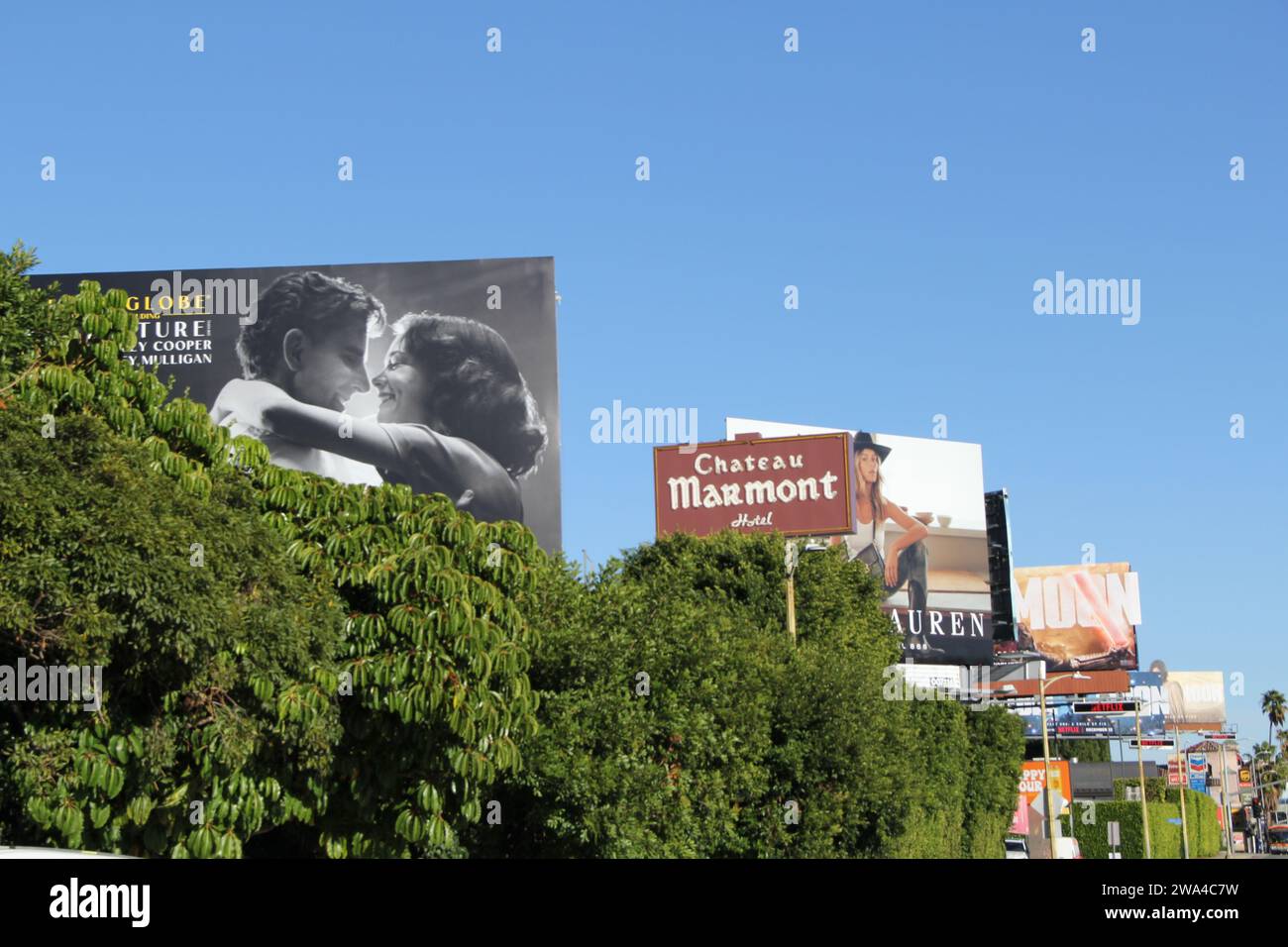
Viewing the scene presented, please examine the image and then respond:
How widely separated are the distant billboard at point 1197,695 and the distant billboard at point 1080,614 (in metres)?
44.4

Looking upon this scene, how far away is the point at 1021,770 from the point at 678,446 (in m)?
21.2

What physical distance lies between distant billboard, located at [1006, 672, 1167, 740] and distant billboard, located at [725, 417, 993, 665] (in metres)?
20.5

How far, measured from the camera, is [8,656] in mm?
15828

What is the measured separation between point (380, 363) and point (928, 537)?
38.4 metres

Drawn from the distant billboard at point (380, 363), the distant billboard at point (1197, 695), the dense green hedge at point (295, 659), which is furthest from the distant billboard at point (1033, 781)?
the distant billboard at point (1197, 695)

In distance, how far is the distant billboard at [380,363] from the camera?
200 feet

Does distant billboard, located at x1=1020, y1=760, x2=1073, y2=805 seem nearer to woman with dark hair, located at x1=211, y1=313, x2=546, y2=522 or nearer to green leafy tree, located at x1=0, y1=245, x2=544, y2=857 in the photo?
woman with dark hair, located at x1=211, y1=313, x2=546, y2=522

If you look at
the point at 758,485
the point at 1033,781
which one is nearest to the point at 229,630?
the point at 758,485

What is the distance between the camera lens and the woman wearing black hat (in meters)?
85.2

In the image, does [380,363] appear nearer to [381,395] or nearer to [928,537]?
[381,395]

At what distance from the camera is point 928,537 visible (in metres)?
87.0

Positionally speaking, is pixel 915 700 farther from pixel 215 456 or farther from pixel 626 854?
pixel 215 456
